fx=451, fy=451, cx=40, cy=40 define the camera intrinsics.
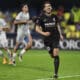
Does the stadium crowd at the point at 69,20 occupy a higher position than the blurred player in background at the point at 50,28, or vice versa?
the blurred player in background at the point at 50,28

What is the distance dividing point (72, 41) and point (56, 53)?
45.9ft

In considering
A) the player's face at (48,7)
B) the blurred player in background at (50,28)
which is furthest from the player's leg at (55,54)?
the player's face at (48,7)

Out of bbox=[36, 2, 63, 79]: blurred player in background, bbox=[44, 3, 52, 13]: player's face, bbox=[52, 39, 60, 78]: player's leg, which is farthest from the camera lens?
bbox=[36, 2, 63, 79]: blurred player in background

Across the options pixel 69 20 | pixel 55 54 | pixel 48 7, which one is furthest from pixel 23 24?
pixel 69 20

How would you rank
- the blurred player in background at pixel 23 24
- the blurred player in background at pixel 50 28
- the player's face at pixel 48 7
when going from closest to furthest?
the player's face at pixel 48 7 → the blurred player in background at pixel 50 28 → the blurred player in background at pixel 23 24

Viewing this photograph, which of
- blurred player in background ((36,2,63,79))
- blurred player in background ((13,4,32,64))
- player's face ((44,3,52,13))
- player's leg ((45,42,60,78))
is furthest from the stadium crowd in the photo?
player's face ((44,3,52,13))

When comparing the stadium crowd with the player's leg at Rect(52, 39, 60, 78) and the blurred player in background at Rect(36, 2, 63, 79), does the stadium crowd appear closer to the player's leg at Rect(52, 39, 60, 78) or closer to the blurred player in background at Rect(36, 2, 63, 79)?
the blurred player in background at Rect(36, 2, 63, 79)

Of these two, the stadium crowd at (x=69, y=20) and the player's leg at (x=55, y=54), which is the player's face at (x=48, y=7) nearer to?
the player's leg at (x=55, y=54)

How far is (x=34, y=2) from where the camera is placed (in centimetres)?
3119

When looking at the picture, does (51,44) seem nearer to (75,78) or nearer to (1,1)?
(75,78)

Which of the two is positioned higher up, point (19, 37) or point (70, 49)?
point (19, 37)

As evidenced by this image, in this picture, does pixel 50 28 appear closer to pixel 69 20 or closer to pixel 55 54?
pixel 55 54

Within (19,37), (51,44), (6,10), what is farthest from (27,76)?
(6,10)

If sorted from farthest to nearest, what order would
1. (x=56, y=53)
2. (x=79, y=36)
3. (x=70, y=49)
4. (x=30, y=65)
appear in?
(x=79, y=36) < (x=70, y=49) < (x=30, y=65) < (x=56, y=53)
